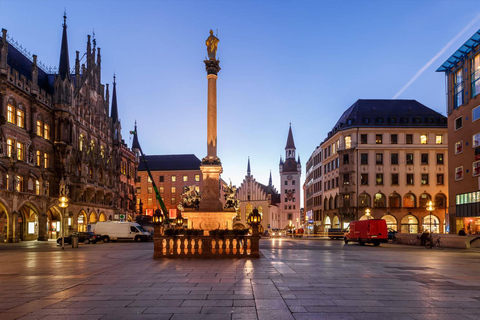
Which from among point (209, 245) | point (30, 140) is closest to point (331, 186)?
point (30, 140)

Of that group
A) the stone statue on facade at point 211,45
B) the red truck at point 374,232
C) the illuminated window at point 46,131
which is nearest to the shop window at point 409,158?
the red truck at point 374,232

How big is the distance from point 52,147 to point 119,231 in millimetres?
14892

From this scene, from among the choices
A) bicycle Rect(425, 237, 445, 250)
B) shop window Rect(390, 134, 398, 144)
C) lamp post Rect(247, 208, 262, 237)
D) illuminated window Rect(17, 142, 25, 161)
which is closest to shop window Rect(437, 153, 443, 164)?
shop window Rect(390, 134, 398, 144)

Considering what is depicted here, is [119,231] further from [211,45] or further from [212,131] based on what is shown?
[211,45]

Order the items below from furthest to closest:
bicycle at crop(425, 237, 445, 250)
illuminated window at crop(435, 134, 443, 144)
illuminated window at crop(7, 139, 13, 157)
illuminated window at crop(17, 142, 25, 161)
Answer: illuminated window at crop(435, 134, 443, 144) → illuminated window at crop(17, 142, 25, 161) → illuminated window at crop(7, 139, 13, 157) → bicycle at crop(425, 237, 445, 250)

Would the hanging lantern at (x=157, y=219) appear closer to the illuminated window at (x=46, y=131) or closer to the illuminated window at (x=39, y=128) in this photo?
the illuminated window at (x=39, y=128)

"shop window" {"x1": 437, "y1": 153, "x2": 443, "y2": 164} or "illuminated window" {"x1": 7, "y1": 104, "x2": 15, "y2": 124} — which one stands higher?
"illuminated window" {"x1": 7, "y1": 104, "x2": 15, "y2": 124}

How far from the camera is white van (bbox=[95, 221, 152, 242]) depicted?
49125 millimetres

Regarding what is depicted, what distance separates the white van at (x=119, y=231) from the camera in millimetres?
49125

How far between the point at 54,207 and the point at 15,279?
44.0 m

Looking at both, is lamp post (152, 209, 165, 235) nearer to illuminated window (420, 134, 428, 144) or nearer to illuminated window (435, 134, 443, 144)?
illuminated window (420, 134, 428, 144)

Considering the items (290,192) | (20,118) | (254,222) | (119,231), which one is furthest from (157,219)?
(290,192)

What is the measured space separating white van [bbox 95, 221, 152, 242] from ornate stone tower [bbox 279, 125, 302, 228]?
4273 inches

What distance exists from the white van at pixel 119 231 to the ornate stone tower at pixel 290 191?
356ft
